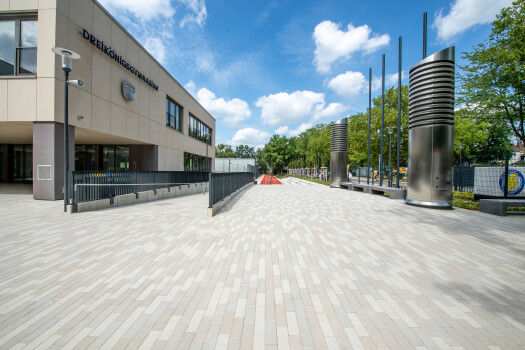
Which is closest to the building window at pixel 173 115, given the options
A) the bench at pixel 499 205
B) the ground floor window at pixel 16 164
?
the ground floor window at pixel 16 164

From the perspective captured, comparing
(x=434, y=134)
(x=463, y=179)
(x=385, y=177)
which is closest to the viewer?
(x=434, y=134)

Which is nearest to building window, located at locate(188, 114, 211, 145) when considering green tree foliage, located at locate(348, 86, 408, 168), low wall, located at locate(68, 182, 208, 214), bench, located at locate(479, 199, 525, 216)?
low wall, located at locate(68, 182, 208, 214)

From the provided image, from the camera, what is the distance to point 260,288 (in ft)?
10.4

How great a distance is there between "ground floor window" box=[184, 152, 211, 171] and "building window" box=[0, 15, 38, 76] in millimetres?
16346

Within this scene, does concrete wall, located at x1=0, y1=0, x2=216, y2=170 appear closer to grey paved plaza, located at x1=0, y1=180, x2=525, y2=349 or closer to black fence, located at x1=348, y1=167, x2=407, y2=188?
grey paved plaza, located at x1=0, y1=180, x2=525, y2=349

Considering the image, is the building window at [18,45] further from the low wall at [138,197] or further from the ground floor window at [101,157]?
the ground floor window at [101,157]

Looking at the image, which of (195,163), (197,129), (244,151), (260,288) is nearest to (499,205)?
(260,288)

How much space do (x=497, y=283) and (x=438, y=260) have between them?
0.84 metres

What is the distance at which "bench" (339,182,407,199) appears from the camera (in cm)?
1261

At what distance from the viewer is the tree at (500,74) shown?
1385cm

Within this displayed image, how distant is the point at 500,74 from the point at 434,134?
10627mm

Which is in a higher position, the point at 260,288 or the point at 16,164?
the point at 16,164

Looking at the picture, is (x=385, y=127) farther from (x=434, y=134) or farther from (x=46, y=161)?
(x=46, y=161)

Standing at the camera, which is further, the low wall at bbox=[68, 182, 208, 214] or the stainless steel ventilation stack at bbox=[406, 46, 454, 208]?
the stainless steel ventilation stack at bbox=[406, 46, 454, 208]
